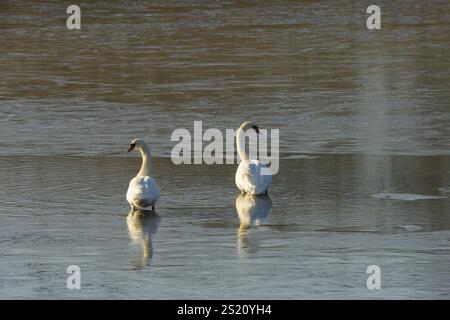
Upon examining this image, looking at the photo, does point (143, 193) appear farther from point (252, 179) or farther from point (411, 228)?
point (411, 228)

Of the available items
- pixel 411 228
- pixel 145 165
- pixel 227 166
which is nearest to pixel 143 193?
pixel 145 165

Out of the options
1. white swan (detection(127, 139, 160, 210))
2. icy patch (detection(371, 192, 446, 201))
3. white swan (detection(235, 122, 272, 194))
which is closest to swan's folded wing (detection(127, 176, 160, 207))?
white swan (detection(127, 139, 160, 210))

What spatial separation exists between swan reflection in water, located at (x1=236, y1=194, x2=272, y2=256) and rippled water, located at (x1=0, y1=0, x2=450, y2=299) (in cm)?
5

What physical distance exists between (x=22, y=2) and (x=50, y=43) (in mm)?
11730

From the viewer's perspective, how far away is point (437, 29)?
3425 centimetres

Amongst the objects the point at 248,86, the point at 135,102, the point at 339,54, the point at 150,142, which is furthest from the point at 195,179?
the point at 339,54

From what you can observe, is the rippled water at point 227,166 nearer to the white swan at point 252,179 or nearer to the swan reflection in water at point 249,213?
the swan reflection in water at point 249,213

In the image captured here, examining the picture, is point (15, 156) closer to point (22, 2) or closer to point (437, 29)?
point (437, 29)

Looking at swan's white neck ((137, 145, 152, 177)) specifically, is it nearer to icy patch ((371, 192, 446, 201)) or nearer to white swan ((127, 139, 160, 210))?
white swan ((127, 139, 160, 210))

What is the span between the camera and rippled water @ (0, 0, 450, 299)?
11750 mm

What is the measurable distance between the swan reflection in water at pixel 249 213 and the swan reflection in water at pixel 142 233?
869 mm

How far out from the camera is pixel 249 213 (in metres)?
14.3

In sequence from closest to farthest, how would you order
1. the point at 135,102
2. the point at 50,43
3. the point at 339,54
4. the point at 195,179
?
the point at 195,179 < the point at 135,102 < the point at 339,54 < the point at 50,43

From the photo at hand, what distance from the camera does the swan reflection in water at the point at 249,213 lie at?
42.0 feet
